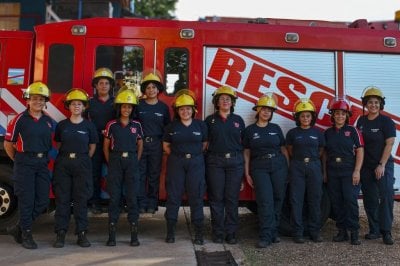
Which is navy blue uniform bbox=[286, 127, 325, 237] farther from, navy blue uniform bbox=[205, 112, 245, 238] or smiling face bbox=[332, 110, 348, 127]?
navy blue uniform bbox=[205, 112, 245, 238]

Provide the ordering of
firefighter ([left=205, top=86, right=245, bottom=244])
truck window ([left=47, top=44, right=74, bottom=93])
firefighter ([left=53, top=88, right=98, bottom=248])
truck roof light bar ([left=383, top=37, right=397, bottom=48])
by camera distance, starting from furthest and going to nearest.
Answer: truck roof light bar ([left=383, top=37, right=397, bottom=48])
truck window ([left=47, top=44, right=74, bottom=93])
firefighter ([left=205, top=86, right=245, bottom=244])
firefighter ([left=53, top=88, right=98, bottom=248])

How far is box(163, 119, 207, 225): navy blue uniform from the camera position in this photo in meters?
5.91

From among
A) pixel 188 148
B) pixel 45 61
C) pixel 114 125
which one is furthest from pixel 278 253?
pixel 45 61

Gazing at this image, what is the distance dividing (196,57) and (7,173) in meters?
2.76

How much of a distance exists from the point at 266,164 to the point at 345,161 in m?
1.01

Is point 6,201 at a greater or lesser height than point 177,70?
lesser

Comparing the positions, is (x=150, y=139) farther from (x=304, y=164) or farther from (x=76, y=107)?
(x=304, y=164)

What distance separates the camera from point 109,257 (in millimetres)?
5453

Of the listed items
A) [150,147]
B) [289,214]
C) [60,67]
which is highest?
[60,67]

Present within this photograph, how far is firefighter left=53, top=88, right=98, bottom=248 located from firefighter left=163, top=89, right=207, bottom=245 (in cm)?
92

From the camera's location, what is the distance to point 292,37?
637 cm

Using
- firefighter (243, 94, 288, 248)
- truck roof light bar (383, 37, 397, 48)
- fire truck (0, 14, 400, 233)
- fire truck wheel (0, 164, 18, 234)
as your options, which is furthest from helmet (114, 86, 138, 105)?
truck roof light bar (383, 37, 397, 48)

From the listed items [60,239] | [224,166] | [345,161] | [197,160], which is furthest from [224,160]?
[60,239]

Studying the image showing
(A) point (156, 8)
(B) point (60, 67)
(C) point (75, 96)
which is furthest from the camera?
(A) point (156, 8)
